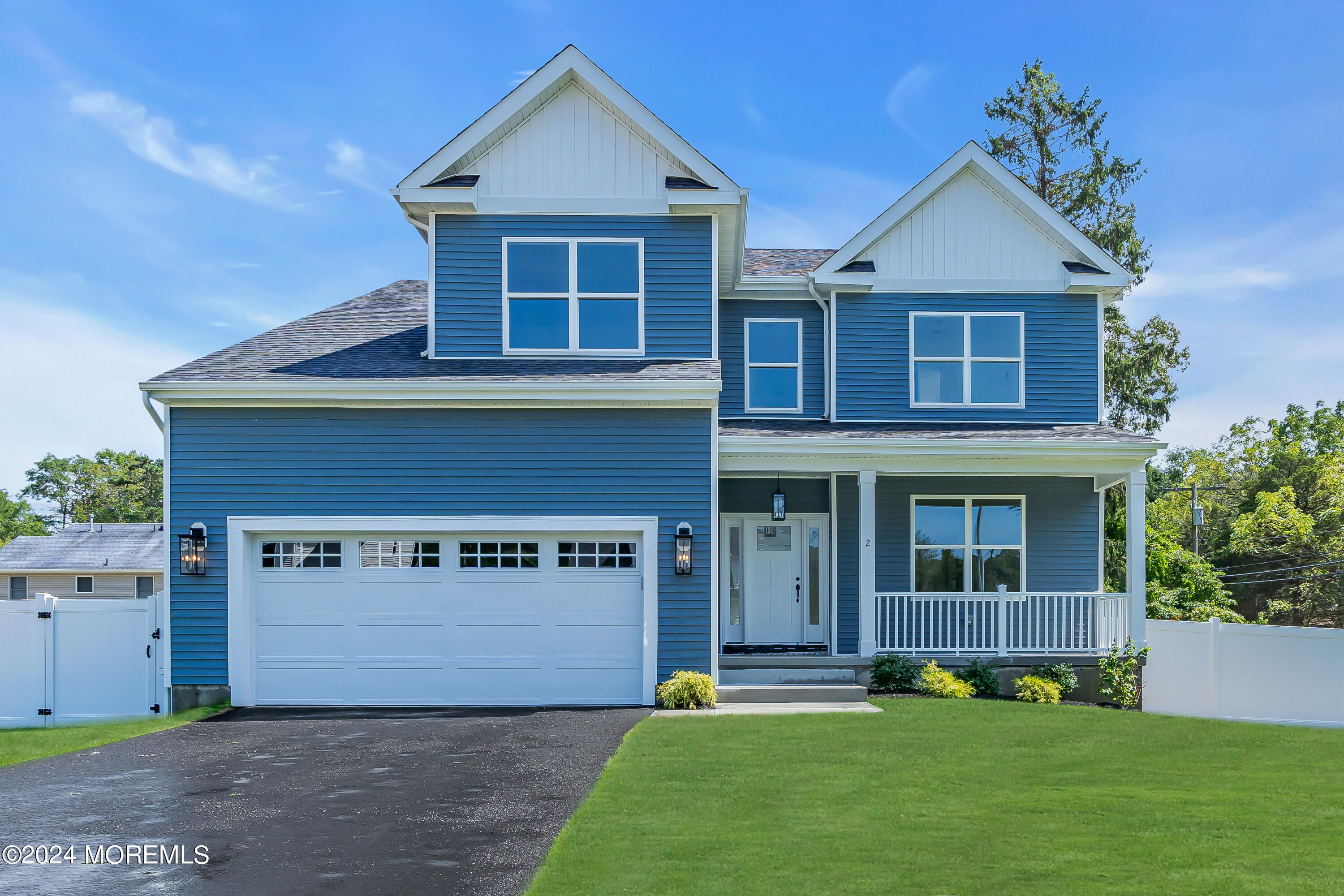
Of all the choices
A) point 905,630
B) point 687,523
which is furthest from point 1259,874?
point 905,630

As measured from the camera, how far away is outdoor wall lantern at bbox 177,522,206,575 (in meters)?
11.9

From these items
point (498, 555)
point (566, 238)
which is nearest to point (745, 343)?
point (566, 238)

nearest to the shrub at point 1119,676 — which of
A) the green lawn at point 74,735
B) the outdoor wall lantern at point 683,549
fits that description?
the outdoor wall lantern at point 683,549

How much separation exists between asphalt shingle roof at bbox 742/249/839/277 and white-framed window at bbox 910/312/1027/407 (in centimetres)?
201

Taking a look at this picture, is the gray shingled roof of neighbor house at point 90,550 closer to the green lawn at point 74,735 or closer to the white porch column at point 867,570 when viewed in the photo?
the green lawn at point 74,735

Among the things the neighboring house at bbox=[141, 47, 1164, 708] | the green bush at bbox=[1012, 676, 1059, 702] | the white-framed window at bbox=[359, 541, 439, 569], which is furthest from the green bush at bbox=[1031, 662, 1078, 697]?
the white-framed window at bbox=[359, 541, 439, 569]

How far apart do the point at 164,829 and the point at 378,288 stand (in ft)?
38.2

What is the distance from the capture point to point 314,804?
708 centimetres

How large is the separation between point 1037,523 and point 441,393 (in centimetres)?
926

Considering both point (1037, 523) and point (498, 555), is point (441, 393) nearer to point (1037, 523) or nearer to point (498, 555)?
point (498, 555)

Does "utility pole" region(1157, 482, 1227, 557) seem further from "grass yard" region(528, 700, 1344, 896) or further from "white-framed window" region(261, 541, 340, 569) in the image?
"white-framed window" region(261, 541, 340, 569)

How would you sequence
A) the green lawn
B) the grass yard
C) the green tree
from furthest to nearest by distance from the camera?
the green tree < the green lawn < the grass yard

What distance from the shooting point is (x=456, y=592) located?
12.2 m

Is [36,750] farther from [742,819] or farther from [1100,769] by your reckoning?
[1100,769]
